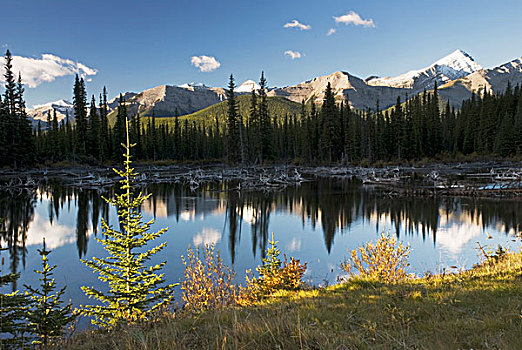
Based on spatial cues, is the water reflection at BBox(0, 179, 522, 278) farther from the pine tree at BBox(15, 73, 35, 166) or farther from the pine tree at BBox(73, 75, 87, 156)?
the pine tree at BBox(73, 75, 87, 156)

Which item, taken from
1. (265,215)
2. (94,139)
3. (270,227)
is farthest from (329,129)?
(270,227)

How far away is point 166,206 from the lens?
96.9 ft

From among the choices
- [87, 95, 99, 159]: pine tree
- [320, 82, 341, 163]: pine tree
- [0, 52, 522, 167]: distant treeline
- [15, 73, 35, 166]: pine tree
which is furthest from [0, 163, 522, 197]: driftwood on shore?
[87, 95, 99, 159]: pine tree

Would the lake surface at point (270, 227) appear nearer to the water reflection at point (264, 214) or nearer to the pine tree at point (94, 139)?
the water reflection at point (264, 214)

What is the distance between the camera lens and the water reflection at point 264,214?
18.3m

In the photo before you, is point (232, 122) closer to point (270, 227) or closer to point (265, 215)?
point (265, 215)

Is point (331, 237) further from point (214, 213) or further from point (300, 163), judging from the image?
point (300, 163)

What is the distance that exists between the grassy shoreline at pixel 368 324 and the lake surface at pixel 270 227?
18.0 feet

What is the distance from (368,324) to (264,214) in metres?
21.3

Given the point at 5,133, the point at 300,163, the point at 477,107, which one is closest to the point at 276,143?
the point at 300,163

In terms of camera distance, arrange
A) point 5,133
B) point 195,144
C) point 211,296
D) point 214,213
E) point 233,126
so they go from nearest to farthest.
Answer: point 211,296 < point 214,213 < point 5,133 < point 233,126 < point 195,144

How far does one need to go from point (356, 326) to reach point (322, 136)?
76.2 metres

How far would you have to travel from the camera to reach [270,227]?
71.2 ft

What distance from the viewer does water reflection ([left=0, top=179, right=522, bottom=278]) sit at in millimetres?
18266
